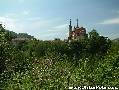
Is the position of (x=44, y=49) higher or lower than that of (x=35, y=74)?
higher

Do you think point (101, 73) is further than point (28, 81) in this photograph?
Yes

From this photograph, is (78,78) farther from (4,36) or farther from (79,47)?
(79,47)

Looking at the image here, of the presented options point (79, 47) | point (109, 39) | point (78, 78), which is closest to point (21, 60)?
point (78, 78)

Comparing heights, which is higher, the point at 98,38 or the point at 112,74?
the point at 98,38

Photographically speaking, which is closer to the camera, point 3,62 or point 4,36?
point 3,62

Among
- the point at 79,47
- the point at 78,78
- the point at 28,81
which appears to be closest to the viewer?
the point at 28,81

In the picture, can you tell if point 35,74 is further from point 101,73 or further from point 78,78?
point 101,73

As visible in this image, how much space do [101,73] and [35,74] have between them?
3.10m

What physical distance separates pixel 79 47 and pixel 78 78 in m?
13.3

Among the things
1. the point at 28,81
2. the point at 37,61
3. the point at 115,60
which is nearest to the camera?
the point at 28,81

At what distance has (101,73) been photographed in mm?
14820

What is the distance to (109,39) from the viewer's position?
27938 mm

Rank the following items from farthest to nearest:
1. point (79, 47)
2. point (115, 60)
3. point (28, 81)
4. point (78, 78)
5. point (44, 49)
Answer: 1. point (79, 47)
2. point (44, 49)
3. point (115, 60)
4. point (78, 78)
5. point (28, 81)

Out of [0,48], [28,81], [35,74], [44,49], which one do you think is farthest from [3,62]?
[44,49]
